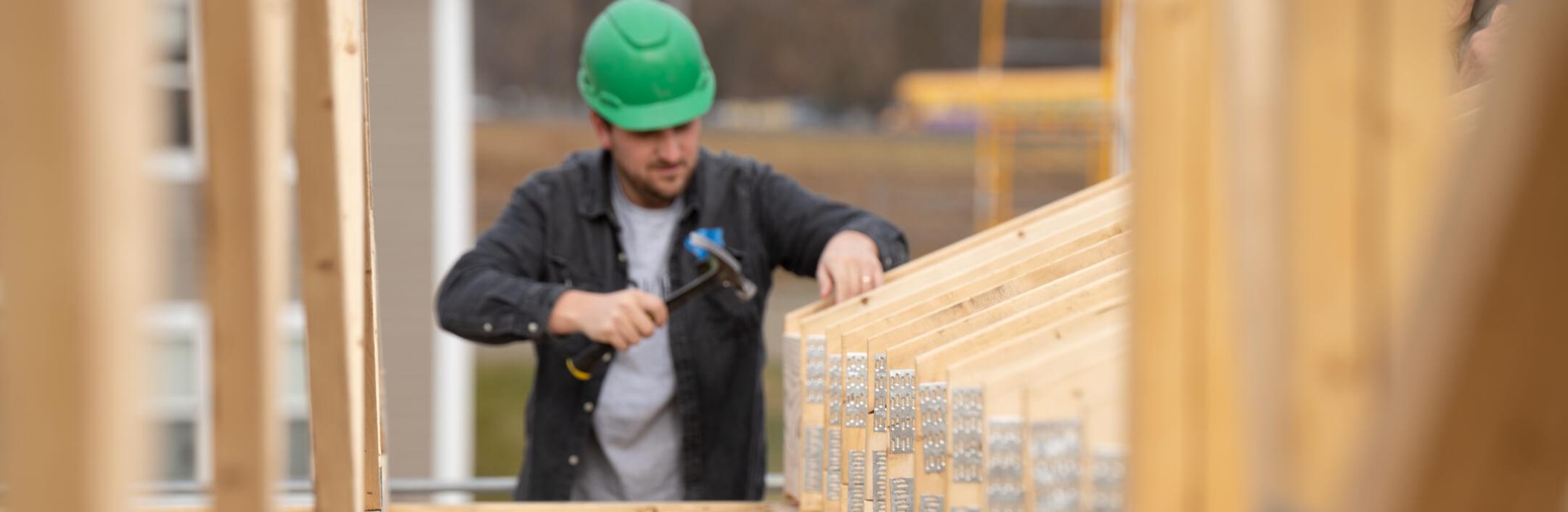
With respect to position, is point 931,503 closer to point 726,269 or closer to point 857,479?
point 857,479

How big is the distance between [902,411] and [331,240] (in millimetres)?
904

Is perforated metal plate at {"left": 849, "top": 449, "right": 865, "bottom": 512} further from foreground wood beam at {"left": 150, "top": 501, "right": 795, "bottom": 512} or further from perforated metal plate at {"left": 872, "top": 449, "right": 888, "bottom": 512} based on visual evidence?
foreground wood beam at {"left": 150, "top": 501, "right": 795, "bottom": 512}

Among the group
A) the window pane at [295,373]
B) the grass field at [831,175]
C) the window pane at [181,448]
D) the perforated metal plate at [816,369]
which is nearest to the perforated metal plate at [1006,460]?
the perforated metal plate at [816,369]

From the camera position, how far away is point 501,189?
16516 millimetres

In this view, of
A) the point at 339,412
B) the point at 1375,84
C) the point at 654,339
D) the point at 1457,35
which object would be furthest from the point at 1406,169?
the point at 654,339

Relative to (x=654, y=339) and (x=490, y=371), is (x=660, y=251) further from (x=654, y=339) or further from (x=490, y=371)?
(x=490, y=371)

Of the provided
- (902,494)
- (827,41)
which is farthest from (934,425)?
(827,41)

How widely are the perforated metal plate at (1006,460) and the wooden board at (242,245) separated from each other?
0.84 meters

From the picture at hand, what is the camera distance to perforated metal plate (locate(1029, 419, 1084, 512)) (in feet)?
4.94

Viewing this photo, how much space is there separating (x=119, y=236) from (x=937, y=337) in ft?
4.64

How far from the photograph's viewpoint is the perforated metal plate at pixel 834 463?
2355mm

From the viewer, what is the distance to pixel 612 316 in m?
2.91

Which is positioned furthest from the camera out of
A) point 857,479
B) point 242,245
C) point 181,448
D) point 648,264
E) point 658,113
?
point 181,448

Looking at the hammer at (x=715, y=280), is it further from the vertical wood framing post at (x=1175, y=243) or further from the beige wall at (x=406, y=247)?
the beige wall at (x=406, y=247)
